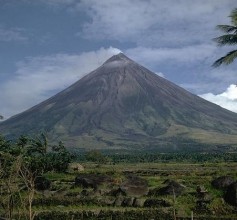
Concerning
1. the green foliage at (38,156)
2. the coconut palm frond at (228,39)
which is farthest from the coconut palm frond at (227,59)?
the green foliage at (38,156)

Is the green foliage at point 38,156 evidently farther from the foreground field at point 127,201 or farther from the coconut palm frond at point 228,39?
the coconut palm frond at point 228,39

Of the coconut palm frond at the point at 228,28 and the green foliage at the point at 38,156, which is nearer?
the coconut palm frond at the point at 228,28

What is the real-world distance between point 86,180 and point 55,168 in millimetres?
25046

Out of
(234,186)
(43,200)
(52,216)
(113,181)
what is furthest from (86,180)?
(234,186)

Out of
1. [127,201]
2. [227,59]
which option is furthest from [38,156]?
[227,59]

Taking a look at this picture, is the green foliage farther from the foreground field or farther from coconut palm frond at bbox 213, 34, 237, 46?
coconut palm frond at bbox 213, 34, 237, 46

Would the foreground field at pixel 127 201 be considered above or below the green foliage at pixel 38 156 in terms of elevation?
below

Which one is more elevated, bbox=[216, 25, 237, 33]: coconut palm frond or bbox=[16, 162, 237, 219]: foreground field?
bbox=[216, 25, 237, 33]: coconut palm frond

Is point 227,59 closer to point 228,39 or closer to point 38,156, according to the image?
point 228,39

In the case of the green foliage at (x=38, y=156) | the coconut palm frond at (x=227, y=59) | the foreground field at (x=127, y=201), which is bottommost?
the foreground field at (x=127, y=201)

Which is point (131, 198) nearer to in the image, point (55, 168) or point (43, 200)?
point (43, 200)

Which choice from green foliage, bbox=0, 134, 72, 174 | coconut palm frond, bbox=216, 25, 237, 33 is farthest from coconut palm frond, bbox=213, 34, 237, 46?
green foliage, bbox=0, 134, 72, 174

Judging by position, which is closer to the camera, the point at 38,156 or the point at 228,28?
the point at 228,28

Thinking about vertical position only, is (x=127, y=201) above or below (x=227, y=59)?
below
